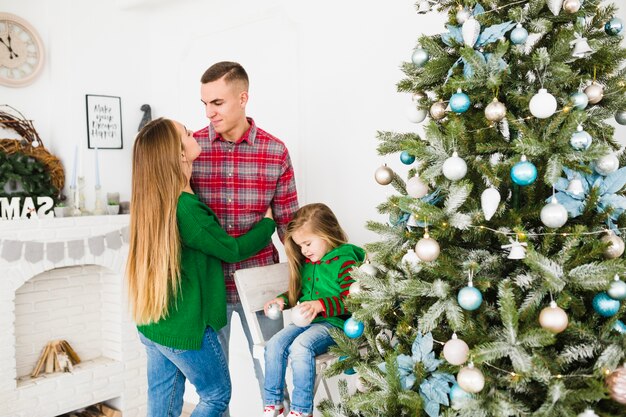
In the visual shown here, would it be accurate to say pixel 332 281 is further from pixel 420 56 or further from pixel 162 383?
pixel 420 56

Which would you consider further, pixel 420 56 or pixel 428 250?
pixel 420 56

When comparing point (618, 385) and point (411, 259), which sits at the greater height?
point (411, 259)

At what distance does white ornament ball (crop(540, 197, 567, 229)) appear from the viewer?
1.18m

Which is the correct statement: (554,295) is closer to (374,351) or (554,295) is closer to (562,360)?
(562,360)

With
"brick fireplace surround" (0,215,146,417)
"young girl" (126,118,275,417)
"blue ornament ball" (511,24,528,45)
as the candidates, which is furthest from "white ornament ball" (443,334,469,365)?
"brick fireplace surround" (0,215,146,417)

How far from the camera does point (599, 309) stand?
1206 millimetres

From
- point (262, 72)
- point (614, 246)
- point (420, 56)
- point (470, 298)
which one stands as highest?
point (262, 72)

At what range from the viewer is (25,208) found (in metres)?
3.10

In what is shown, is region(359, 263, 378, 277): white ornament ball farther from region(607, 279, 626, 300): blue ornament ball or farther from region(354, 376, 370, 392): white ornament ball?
region(607, 279, 626, 300): blue ornament ball

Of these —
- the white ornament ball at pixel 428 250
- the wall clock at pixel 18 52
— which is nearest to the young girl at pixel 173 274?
the white ornament ball at pixel 428 250

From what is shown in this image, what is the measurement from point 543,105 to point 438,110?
269 millimetres

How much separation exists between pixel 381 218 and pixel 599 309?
1.40 meters

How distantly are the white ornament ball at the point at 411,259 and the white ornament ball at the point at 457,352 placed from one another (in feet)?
0.75

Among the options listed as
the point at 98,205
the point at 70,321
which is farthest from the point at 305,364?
the point at 70,321
